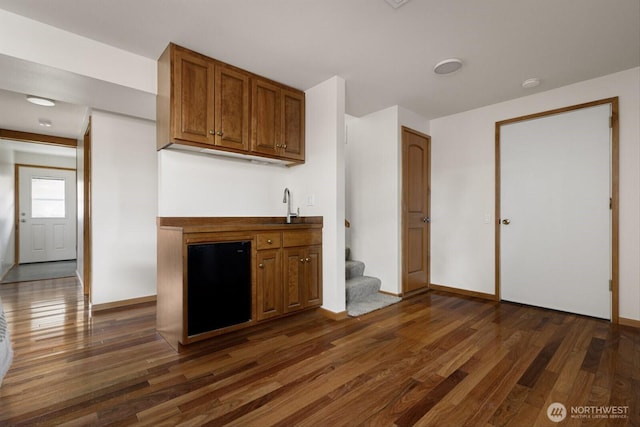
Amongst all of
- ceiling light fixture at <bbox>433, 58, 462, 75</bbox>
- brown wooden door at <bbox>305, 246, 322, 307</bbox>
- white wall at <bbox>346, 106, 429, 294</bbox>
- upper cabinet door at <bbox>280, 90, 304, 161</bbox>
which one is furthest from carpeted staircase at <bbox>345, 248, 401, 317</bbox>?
ceiling light fixture at <bbox>433, 58, 462, 75</bbox>

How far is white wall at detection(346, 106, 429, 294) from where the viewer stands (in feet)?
12.0

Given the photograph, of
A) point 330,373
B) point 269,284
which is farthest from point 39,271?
point 330,373

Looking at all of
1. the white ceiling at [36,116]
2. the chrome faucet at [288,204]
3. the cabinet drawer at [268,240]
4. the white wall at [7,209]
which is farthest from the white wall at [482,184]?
the white wall at [7,209]

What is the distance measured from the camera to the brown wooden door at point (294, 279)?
279 cm

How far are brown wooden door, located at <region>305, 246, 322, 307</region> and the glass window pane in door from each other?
23.2 ft

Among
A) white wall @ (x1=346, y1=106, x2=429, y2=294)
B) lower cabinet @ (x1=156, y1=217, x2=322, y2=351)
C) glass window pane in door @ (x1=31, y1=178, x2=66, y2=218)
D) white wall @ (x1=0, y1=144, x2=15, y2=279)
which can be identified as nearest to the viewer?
lower cabinet @ (x1=156, y1=217, x2=322, y2=351)

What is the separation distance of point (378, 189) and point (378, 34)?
1.94 meters

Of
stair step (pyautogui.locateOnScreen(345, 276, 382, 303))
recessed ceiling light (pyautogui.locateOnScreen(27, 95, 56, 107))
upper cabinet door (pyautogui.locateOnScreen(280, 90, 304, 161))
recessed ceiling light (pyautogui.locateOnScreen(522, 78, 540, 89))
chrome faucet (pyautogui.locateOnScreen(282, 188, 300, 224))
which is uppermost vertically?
recessed ceiling light (pyautogui.locateOnScreen(522, 78, 540, 89))

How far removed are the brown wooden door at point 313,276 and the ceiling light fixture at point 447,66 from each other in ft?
6.86

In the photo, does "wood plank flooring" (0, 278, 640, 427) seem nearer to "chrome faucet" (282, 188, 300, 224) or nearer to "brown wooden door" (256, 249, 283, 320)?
"brown wooden door" (256, 249, 283, 320)

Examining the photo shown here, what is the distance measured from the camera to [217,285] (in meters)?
2.35

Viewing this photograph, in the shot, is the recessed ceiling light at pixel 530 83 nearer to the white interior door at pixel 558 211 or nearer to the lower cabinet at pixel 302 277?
the white interior door at pixel 558 211

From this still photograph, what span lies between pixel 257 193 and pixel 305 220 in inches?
25.1

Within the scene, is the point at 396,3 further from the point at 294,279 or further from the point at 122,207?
the point at 122,207
